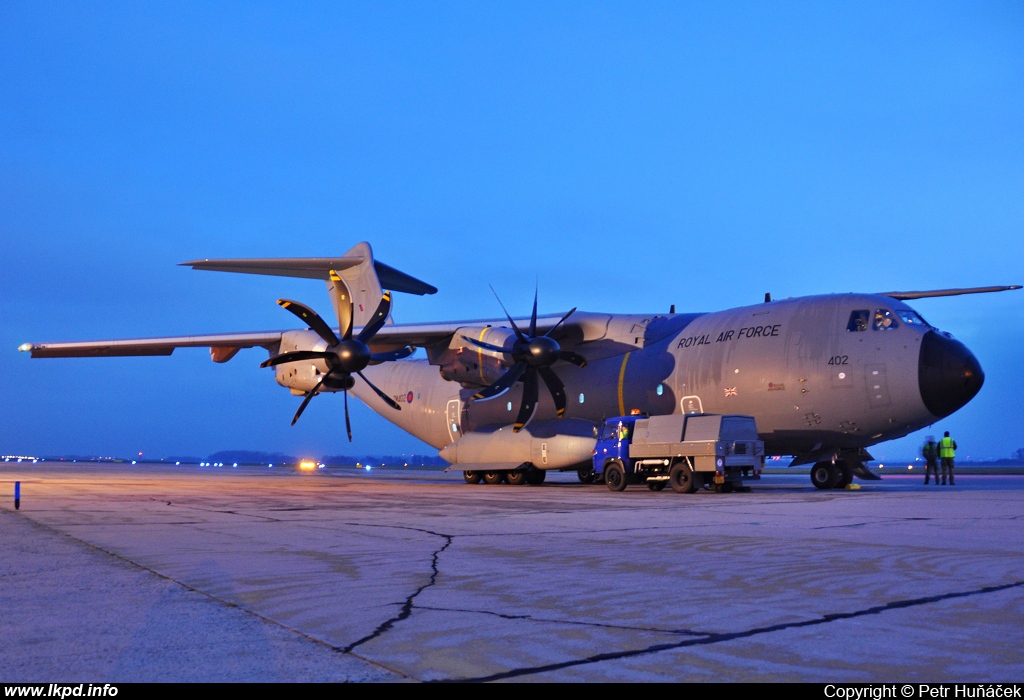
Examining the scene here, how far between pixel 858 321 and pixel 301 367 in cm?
1683

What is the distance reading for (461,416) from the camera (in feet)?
87.1

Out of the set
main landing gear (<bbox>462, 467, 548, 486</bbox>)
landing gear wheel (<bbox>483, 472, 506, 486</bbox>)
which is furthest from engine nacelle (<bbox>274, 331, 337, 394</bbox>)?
landing gear wheel (<bbox>483, 472, 506, 486</bbox>)

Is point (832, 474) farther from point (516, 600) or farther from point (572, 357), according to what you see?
point (516, 600)

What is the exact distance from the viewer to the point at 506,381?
855 inches

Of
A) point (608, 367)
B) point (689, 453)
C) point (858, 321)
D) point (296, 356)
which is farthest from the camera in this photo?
point (608, 367)

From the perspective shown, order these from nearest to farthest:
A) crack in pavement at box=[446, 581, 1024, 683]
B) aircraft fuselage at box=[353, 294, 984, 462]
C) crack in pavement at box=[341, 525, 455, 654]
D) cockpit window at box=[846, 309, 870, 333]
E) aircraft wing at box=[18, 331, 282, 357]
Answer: crack in pavement at box=[446, 581, 1024, 683], crack in pavement at box=[341, 525, 455, 654], aircraft fuselage at box=[353, 294, 984, 462], cockpit window at box=[846, 309, 870, 333], aircraft wing at box=[18, 331, 282, 357]

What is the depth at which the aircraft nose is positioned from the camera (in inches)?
658

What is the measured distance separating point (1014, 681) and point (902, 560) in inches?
151

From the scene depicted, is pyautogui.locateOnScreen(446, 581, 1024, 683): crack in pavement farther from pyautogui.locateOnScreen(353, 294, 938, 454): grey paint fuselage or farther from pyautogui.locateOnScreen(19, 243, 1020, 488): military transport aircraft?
pyautogui.locateOnScreen(19, 243, 1020, 488): military transport aircraft

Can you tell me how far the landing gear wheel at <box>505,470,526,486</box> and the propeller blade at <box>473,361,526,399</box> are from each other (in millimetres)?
3755

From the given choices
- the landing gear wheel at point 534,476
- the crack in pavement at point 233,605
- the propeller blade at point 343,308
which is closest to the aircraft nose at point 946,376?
the landing gear wheel at point 534,476

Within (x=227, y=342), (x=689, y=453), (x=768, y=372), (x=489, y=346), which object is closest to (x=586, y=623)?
(x=689, y=453)

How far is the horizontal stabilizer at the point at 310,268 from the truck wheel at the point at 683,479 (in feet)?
38.6

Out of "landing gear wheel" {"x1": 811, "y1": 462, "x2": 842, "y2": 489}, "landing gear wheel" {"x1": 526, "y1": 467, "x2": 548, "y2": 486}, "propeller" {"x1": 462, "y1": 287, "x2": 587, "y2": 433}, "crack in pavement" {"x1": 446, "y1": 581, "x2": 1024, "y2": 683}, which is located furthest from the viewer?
"landing gear wheel" {"x1": 526, "y1": 467, "x2": 548, "y2": 486}
